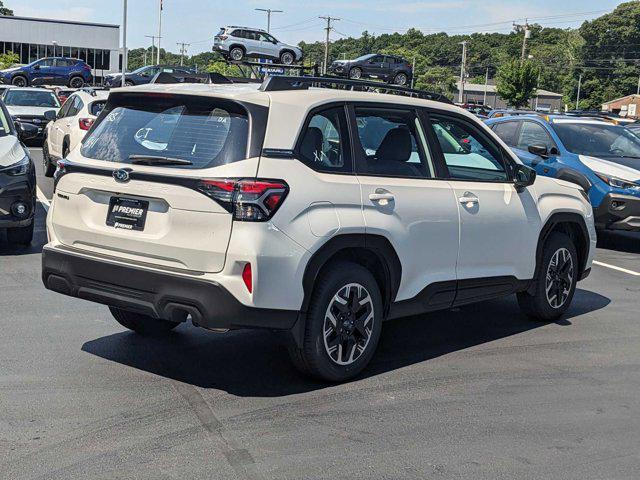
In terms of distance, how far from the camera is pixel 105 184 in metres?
5.33

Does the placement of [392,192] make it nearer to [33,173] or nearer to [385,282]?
[385,282]

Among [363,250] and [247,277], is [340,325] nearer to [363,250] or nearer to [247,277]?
[363,250]

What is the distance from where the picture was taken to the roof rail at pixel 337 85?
5.38 m

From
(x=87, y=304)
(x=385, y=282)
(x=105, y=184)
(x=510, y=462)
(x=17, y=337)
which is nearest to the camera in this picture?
(x=510, y=462)

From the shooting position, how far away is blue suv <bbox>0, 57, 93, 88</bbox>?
46594mm

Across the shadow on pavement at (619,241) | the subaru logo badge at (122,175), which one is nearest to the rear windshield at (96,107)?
the shadow on pavement at (619,241)

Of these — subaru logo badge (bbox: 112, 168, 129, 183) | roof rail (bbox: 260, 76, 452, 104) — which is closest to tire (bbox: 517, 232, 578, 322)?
roof rail (bbox: 260, 76, 452, 104)

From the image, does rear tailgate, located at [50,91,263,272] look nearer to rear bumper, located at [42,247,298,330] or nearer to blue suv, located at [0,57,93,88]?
rear bumper, located at [42,247,298,330]

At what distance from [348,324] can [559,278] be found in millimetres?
2669

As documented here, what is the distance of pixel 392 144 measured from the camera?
5973mm

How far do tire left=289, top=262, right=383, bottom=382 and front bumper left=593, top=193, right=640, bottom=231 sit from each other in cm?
678

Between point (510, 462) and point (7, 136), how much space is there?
7745 mm

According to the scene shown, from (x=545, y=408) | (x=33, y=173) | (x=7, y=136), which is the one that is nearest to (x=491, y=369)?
(x=545, y=408)

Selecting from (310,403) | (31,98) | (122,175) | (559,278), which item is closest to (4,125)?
(122,175)
